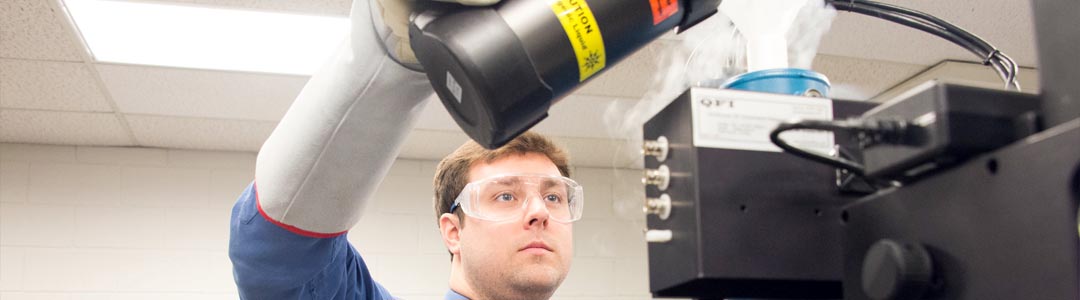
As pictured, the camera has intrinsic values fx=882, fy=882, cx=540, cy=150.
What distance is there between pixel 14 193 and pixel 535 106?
3.56 meters

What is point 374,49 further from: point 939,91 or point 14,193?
point 14,193

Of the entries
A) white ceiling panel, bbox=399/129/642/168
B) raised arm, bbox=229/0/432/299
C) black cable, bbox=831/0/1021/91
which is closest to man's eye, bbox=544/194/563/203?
raised arm, bbox=229/0/432/299

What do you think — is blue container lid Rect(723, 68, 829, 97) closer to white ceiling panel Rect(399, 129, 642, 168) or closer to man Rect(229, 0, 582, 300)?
man Rect(229, 0, 582, 300)

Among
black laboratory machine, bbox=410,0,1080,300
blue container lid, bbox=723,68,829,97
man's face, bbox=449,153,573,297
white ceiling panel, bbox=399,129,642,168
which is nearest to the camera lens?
black laboratory machine, bbox=410,0,1080,300

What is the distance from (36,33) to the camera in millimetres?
2463

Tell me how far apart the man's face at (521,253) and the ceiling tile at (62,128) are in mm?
2056

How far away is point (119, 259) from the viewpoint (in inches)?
138

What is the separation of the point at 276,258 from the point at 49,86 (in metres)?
2.15

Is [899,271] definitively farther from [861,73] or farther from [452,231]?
[861,73]


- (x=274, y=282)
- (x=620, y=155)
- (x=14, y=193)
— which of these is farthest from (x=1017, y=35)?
(x=14, y=193)

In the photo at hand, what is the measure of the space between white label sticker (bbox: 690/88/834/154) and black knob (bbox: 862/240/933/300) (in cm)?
11

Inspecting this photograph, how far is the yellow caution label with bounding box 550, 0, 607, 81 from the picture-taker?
610mm

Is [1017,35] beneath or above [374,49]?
above

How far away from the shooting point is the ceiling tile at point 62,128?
321 cm
